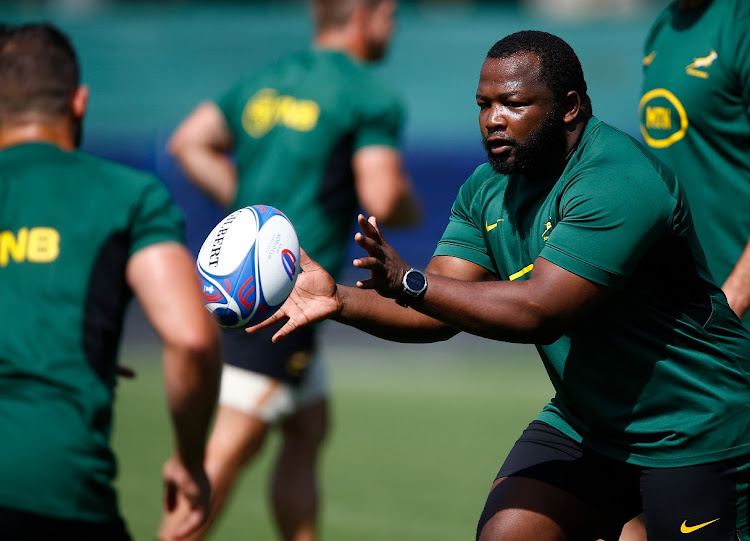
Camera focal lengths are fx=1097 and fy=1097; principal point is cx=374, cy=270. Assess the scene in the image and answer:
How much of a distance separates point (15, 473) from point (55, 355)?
14.2 inches

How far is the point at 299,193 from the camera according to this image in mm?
5805

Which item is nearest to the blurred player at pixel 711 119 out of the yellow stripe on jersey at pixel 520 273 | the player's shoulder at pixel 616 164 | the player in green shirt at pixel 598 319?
the player in green shirt at pixel 598 319

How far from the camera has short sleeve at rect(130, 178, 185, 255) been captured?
3.39 m

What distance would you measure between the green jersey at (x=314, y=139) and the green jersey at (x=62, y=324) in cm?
240

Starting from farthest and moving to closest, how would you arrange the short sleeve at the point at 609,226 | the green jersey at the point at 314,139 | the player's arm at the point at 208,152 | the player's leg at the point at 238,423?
1. the player's arm at the point at 208,152
2. the green jersey at the point at 314,139
3. the player's leg at the point at 238,423
4. the short sleeve at the point at 609,226

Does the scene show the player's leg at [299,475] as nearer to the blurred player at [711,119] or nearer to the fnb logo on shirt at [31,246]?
the blurred player at [711,119]

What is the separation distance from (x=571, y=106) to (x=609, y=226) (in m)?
0.49

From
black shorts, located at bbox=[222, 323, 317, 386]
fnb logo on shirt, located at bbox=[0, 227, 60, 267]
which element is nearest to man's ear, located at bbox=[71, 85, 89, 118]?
fnb logo on shirt, located at bbox=[0, 227, 60, 267]

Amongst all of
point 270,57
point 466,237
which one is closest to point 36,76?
point 466,237

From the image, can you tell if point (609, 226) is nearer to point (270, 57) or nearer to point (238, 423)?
point (238, 423)

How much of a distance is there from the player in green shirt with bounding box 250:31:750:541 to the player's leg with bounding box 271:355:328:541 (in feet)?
6.90

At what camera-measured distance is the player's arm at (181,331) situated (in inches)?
132

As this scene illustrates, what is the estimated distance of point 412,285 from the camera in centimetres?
306

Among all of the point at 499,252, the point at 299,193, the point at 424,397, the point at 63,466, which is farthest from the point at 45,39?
the point at 424,397
